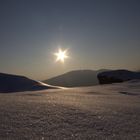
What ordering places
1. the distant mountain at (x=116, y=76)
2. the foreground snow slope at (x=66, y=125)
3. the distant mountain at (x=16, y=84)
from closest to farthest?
the foreground snow slope at (x=66, y=125) → the distant mountain at (x=16, y=84) → the distant mountain at (x=116, y=76)

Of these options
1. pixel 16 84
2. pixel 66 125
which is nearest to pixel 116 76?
pixel 16 84

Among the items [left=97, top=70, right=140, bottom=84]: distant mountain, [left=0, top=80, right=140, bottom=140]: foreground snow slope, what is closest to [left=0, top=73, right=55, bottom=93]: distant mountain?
[left=0, top=80, right=140, bottom=140]: foreground snow slope

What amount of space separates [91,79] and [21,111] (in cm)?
7431

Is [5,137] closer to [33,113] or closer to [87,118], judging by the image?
[33,113]

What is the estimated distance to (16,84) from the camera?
10.7 meters

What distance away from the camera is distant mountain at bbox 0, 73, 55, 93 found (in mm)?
9883

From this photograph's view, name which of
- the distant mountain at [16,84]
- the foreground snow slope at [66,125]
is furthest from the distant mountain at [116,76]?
the foreground snow slope at [66,125]

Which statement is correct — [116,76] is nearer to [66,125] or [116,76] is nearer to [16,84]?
[16,84]

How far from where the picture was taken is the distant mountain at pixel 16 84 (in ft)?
32.4

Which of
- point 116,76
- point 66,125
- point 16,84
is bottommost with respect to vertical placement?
point 66,125

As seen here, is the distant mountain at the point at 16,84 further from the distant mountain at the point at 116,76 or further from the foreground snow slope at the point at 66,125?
the distant mountain at the point at 116,76

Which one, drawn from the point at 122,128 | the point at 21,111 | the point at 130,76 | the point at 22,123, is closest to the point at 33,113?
the point at 21,111

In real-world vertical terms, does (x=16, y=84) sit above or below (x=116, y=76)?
below

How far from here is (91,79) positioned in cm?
7594
